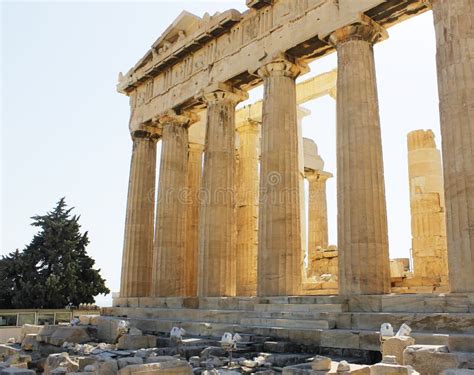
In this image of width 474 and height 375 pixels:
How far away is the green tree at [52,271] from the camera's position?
114 ft

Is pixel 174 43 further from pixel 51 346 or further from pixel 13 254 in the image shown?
pixel 13 254

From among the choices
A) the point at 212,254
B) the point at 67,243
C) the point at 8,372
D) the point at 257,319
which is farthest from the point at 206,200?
the point at 67,243

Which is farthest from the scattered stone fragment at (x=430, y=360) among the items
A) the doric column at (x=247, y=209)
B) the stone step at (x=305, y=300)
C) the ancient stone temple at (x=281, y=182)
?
the doric column at (x=247, y=209)

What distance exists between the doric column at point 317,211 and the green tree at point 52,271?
58.9ft

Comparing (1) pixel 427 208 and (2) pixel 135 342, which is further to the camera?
(1) pixel 427 208

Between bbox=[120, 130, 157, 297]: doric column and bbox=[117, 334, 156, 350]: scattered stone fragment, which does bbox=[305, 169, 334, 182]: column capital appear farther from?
bbox=[117, 334, 156, 350]: scattered stone fragment

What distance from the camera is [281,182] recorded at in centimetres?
1806

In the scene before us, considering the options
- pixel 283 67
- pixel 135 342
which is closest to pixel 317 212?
pixel 283 67

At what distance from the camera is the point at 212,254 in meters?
20.7

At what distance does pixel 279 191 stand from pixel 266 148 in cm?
183

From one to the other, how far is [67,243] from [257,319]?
2608 cm

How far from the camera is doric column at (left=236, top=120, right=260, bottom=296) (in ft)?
82.0

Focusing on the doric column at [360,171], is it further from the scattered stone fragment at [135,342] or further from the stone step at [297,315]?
the scattered stone fragment at [135,342]

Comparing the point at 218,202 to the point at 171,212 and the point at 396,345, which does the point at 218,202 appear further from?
the point at 396,345
